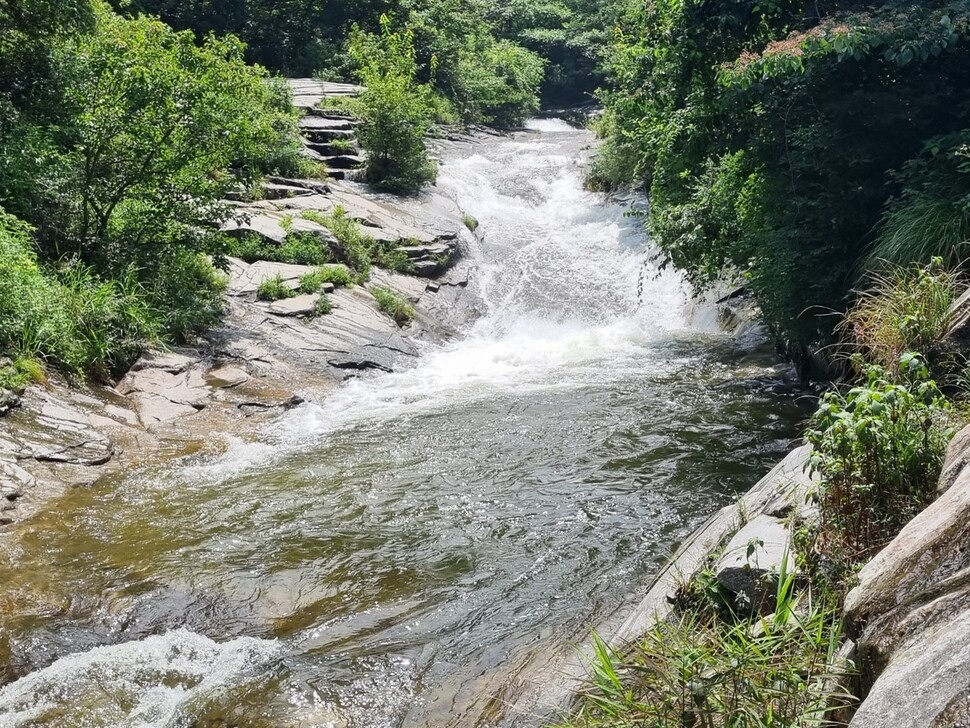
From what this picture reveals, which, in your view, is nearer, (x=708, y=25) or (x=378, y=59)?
(x=708, y=25)

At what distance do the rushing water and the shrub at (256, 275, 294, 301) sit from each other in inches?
96.2

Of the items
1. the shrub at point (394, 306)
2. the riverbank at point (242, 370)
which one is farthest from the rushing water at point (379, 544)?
the shrub at point (394, 306)

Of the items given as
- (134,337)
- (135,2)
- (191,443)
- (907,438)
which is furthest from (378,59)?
(907,438)

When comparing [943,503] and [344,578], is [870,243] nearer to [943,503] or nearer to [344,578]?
[943,503]

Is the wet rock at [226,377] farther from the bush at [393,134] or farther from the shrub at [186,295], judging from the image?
the bush at [393,134]

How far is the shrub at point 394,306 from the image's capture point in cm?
1348

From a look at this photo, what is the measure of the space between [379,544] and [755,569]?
313cm

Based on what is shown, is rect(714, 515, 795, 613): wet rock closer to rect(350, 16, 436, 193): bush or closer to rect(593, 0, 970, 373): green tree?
rect(593, 0, 970, 373): green tree

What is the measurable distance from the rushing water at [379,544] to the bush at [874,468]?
67.8 inches

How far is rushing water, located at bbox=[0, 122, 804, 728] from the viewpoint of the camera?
4.42m

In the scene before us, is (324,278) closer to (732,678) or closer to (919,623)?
(732,678)

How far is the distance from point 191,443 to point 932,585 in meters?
7.30

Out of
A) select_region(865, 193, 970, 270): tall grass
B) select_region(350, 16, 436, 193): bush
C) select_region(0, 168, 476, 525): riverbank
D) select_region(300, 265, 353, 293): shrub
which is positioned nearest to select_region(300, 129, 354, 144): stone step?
select_region(350, 16, 436, 193): bush

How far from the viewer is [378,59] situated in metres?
20.7
